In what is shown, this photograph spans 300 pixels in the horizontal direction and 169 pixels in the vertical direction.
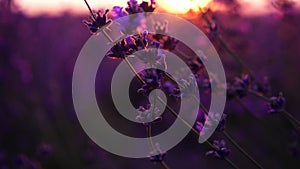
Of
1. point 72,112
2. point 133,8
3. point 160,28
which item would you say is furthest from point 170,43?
point 72,112

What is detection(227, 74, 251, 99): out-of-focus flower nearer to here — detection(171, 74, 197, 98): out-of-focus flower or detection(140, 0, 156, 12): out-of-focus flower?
detection(171, 74, 197, 98): out-of-focus flower

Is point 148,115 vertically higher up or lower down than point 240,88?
lower down

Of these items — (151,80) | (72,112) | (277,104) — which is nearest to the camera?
(151,80)

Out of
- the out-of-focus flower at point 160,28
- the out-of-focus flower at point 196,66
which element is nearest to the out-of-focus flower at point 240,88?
the out-of-focus flower at point 196,66

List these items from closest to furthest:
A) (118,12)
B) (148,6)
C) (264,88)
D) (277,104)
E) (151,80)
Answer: (151,80), (118,12), (148,6), (277,104), (264,88)

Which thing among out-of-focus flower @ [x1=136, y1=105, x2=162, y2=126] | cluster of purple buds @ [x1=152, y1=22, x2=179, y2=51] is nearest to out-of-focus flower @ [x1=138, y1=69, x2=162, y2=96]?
out-of-focus flower @ [x1=136, y1=105, x2=162, y2=126]

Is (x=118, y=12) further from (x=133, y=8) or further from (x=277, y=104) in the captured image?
(x=277, y=104)

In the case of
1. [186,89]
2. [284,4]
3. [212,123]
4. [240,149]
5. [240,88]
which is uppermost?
[284,4]

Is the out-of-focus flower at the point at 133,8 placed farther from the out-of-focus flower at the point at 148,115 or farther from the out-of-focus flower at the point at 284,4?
the out-of-focus flower at the point at 284,4

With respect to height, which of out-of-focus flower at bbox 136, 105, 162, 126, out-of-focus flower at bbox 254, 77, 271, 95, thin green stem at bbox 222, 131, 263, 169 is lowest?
thin green stem at bbox 222, 131, 263, 169
